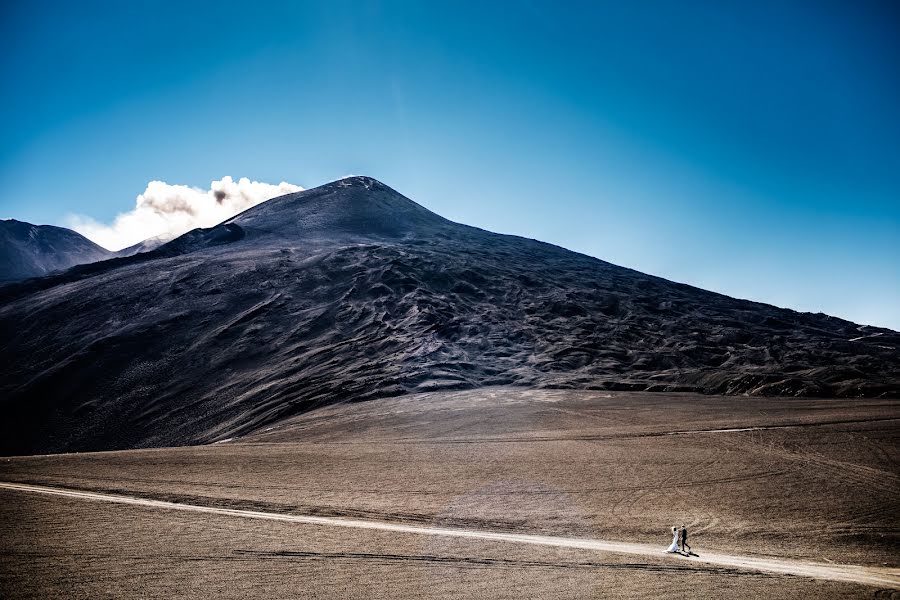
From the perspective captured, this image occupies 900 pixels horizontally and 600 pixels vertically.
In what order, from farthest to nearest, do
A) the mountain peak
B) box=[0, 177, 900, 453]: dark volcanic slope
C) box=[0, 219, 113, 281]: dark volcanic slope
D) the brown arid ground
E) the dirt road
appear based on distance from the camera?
1. box=[0, 219, 113, 281]: dark volcanic slope
2. the mountain peak
3. box=[0, 177, 900, 453]: dark volcanic slope
4. the dirt road
5. the brown arid ground

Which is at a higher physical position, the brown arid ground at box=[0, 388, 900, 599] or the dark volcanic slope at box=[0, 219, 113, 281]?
the dark volcanic slope at box=[0, 219, 113, 281]

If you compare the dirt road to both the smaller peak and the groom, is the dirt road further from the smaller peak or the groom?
the smaller peak

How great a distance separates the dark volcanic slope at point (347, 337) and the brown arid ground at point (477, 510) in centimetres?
1647

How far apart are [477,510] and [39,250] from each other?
19961 centimetres

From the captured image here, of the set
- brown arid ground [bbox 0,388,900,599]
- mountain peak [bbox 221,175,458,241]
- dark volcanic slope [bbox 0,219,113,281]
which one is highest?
mountain peak [bbox 221,175,458,241]

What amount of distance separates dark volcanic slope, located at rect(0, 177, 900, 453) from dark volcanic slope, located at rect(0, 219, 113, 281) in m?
76.5

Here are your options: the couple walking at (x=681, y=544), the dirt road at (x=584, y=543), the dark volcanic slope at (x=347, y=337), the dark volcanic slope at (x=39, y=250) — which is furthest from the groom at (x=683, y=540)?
the dark volcanic slope at (x=39, y=250)

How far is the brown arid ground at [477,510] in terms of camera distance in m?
11.0

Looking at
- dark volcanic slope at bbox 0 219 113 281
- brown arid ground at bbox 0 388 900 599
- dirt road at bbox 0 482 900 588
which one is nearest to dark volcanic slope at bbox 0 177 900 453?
brown arid ground at bbox 0 388 900 599

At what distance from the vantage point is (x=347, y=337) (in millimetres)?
62875

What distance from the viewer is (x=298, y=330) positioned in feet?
214

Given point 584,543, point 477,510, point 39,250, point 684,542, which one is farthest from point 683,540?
point 39,250

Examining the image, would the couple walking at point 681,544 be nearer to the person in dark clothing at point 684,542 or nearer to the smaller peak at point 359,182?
the person in dark clothing at point 684,542

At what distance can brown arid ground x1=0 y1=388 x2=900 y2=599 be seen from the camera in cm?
1100
